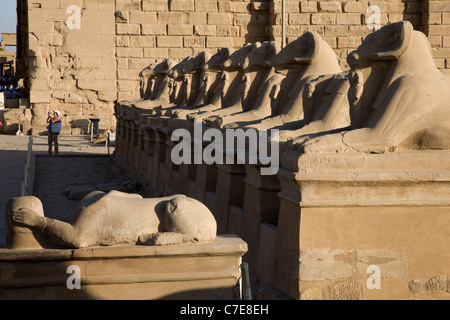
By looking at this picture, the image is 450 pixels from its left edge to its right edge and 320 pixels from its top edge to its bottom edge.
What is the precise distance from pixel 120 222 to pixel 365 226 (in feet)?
5.18

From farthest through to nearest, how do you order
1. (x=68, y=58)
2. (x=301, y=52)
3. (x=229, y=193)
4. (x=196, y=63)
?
1. (x=68, y=58)
2. (x=196, y=63)
3. (x=301, y=52)
4. (x=229, y=193)

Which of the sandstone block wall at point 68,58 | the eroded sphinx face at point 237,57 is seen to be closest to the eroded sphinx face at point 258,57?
the eroded sphinx face at point 237,57

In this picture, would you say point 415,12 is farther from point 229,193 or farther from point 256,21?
point 229,193

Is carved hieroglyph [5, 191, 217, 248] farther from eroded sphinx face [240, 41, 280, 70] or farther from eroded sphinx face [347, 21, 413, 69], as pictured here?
eroded sphinx face [240, 41, 280, 70]

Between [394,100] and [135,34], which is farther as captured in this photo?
[135,34]

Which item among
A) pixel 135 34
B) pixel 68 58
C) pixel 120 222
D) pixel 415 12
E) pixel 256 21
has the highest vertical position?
pixel 415 12

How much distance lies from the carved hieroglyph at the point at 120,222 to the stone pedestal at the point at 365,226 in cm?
67

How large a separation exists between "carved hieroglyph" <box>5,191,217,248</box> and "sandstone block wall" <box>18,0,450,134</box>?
49.9 ft

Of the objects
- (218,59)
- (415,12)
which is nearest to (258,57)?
(218,59)

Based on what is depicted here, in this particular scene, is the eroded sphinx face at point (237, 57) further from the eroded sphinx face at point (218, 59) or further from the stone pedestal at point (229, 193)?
the stone pedestal at point (229, 193)

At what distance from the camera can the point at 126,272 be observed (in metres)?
4.13

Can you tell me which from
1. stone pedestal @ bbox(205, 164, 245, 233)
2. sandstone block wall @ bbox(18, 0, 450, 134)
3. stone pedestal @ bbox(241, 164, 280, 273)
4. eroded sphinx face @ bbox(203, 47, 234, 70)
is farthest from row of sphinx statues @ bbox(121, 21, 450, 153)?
sandstone block wall @ bbox(18, 0, 450, 134)

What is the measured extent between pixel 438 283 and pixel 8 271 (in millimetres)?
2691

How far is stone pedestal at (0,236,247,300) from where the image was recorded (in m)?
4.07
